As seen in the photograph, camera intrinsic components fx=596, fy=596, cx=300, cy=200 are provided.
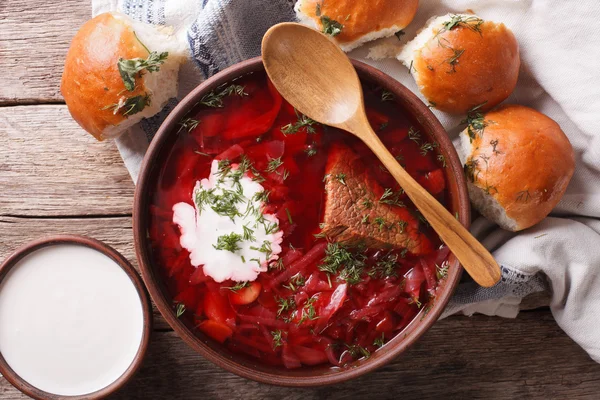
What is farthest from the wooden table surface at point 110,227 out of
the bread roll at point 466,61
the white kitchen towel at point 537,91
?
the bread roll at point 466,61

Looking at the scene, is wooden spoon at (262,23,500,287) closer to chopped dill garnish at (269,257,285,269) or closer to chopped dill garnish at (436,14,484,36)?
chopped dill garnish at (436,14,484,36)

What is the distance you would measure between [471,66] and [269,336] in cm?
138

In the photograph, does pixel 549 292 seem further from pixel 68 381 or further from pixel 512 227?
pixel 68 381

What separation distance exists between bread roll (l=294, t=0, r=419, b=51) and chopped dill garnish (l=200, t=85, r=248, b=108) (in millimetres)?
422

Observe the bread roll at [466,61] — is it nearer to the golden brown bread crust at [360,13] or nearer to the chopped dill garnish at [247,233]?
the golden brown bread crust at [360,13]

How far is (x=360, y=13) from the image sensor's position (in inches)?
95.9

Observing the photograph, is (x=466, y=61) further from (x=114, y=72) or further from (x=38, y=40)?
(x=38, y=40)

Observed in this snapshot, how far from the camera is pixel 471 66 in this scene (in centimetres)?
242

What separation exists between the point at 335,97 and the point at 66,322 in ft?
4.97

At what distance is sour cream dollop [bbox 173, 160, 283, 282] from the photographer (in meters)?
2.43

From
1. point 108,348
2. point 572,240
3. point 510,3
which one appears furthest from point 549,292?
point 108,348

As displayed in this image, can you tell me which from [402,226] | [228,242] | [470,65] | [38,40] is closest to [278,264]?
[228,242]

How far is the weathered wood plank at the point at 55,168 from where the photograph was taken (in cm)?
285

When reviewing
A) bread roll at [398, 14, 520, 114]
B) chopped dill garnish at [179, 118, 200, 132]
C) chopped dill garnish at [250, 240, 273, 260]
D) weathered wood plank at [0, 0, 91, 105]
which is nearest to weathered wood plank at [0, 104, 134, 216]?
weathered wood plank at [0, 0, 91, 105]
